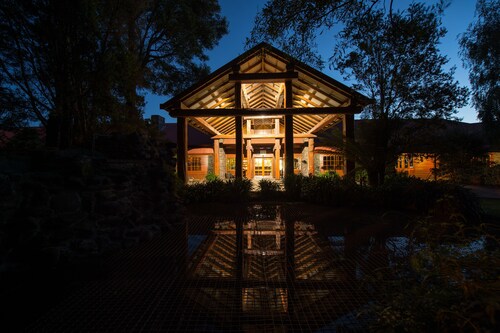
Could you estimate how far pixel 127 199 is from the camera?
13.9ft

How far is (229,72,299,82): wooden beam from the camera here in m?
9.42

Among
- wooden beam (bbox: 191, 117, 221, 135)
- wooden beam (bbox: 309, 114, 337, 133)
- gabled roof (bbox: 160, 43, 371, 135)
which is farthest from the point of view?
wooden beam (bbox: 309, 114, 337, 133)

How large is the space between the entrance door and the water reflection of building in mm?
14532

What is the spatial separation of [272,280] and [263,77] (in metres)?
8.57

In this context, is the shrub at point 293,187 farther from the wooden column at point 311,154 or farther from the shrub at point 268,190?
the wooden column at point 311,154

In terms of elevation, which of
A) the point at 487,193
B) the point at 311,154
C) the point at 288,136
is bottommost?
the point at 487,193

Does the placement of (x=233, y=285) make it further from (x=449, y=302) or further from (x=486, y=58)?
(x=486, y=58)

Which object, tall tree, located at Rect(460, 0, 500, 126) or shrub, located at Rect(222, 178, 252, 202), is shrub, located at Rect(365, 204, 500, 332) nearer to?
shrub, located at Rect(222, 178, 252, 202)

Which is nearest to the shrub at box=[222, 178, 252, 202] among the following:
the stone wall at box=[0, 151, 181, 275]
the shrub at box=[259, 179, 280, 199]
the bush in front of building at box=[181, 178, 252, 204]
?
the bush in front of building at box=[181, 178, 252, 204]

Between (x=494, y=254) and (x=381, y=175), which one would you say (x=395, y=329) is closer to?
(x=494, y=254)

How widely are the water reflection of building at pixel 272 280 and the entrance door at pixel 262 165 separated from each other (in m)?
14.5

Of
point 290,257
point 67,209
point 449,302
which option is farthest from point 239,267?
point 67,209

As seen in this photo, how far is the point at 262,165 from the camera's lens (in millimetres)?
19094

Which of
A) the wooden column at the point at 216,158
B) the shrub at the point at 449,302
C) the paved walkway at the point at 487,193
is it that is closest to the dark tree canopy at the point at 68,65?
the shrub at the point at 449,302
